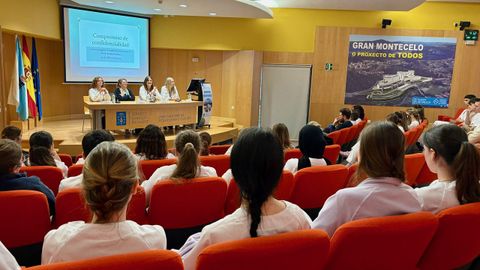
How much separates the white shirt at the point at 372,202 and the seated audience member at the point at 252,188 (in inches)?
18.2

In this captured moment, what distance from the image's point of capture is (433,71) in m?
9.90

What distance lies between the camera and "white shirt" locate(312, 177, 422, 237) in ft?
6.20

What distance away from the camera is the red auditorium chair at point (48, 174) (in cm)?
305

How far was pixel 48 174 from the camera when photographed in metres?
3.10

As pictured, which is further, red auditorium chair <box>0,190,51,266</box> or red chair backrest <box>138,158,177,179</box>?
red chair backrest <box>138,158,177,179</box>

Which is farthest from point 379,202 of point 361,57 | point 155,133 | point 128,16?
point 128,16

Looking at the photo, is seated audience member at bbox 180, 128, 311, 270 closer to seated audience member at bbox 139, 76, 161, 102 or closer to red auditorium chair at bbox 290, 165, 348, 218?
red auditorium chair at bbox 290, 165, 348, 218

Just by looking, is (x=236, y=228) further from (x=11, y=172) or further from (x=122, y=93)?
(x=122, y=93)

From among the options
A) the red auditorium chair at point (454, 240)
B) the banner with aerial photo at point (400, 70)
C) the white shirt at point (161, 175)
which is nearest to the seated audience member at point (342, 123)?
the banner with aerial photo at point (400, 70)

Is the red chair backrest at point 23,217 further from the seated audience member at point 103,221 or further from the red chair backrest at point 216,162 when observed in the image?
the red chair backrest at point 216,162

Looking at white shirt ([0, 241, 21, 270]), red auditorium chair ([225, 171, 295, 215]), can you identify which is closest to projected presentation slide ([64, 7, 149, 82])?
red auditorium chair ([225, 171, 295, 215])

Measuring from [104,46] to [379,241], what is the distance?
30.9ft

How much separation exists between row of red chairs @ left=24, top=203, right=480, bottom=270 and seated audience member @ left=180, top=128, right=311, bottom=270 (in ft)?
0.40

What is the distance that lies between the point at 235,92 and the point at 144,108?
4.09m
